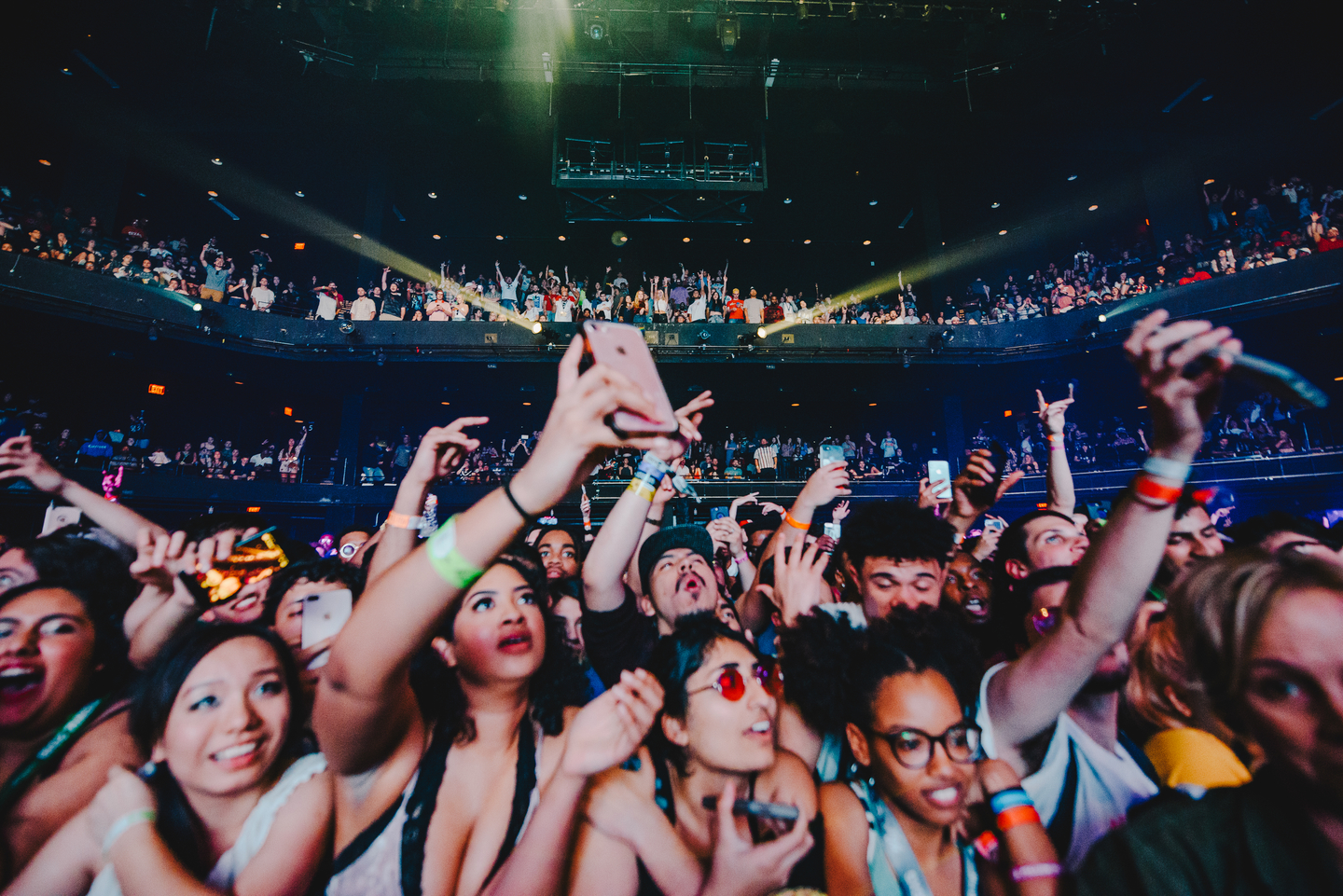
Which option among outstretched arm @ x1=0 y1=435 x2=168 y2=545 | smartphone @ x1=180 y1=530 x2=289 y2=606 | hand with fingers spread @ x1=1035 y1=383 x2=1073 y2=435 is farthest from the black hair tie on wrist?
hand with fingers spread @ x1=1035 y1=383 x2=1073 y2=435

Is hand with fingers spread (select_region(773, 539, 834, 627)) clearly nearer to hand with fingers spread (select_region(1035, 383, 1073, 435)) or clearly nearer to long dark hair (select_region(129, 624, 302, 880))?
long dark hair (select_region(129, 624, 302, 880))

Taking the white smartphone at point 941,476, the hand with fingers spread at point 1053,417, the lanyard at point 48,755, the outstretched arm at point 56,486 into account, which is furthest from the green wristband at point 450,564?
the hand with fingers spread at point 1053,417

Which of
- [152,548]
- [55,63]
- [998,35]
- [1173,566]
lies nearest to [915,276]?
[998,35]

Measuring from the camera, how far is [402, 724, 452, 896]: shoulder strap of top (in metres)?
1.35

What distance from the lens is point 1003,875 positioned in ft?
4.17

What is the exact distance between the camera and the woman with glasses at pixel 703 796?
124cm

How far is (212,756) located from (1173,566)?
3622mm

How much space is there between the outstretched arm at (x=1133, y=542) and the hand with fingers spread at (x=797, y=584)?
66 centimetres

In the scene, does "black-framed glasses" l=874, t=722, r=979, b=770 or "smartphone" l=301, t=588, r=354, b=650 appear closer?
"black-framed glasses" l=874, t=722, r=979, b=770

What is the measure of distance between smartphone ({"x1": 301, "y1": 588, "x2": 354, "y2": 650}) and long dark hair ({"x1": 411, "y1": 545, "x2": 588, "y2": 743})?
0.90ft

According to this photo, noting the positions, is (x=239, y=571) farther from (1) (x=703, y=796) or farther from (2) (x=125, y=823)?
(1) (x=703, y=796)

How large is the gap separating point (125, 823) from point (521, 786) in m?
0.92

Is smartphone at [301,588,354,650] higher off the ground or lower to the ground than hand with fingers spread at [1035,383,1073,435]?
lower

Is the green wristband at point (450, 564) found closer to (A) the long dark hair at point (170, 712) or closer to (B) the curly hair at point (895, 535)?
(A) the long dark hair at point (170, 712)
